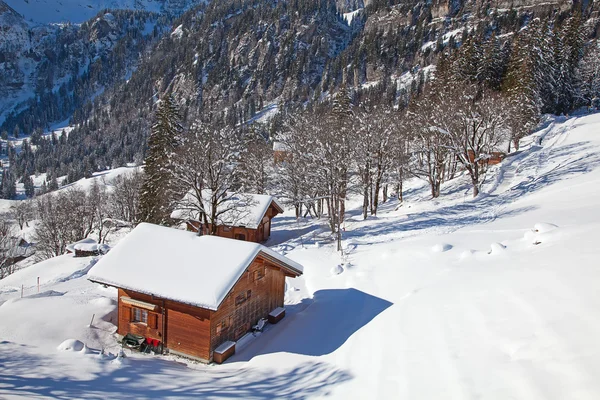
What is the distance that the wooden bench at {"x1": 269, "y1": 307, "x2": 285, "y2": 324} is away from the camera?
18188 millimetres

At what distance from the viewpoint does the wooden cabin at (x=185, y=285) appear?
14.8 metres

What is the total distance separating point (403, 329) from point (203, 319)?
7.26 m

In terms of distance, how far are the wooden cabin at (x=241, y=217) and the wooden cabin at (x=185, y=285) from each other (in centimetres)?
1275

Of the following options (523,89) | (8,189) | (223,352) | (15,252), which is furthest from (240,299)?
(8,189)

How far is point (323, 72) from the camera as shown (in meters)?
162

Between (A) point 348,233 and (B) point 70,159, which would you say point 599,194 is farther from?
(B) point 70,159

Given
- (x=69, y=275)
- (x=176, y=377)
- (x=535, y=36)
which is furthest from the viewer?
(x=535, y=36)

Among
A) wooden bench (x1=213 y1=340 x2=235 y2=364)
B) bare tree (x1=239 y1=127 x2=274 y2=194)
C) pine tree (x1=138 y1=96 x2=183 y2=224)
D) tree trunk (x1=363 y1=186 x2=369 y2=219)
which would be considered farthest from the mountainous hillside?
wooden bench (x1=213 y1=340 x2=235 y2=364)

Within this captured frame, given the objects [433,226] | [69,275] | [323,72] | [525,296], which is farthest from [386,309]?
[323,72]

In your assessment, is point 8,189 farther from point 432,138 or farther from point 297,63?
point 432,138

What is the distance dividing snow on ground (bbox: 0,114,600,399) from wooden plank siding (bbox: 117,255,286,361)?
712 mm

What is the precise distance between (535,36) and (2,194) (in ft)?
514

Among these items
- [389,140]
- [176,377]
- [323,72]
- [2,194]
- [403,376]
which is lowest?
[176,377]

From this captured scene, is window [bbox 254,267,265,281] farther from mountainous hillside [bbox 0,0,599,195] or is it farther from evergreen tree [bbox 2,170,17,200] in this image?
evergreen tree [bbox 2,170,17,200]
